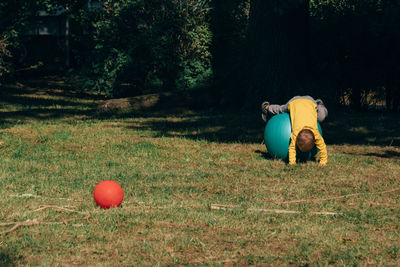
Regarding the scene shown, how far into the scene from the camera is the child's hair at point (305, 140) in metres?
8.96

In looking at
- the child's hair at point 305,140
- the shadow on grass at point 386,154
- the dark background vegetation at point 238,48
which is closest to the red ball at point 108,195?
the child's hair at point 305,140

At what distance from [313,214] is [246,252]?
Result: 1538mm

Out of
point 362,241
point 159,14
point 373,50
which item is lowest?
point 362,241

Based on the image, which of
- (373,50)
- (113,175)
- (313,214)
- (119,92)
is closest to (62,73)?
(119,92)

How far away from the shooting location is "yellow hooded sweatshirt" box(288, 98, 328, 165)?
30.0 feet

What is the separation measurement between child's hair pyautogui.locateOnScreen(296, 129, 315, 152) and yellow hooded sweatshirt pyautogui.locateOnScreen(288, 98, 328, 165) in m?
0.10

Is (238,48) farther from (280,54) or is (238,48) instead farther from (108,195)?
(108,195)

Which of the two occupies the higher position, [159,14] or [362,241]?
[159,14]

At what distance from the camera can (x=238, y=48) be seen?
62.6ft

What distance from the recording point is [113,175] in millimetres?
8453

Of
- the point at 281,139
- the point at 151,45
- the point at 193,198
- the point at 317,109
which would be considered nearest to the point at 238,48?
the point at 151,45

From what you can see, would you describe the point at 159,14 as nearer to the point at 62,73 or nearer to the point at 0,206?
the point at 62,73

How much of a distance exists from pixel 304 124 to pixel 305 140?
304 mm

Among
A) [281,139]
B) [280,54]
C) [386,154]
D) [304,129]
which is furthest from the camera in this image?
[280,54]
